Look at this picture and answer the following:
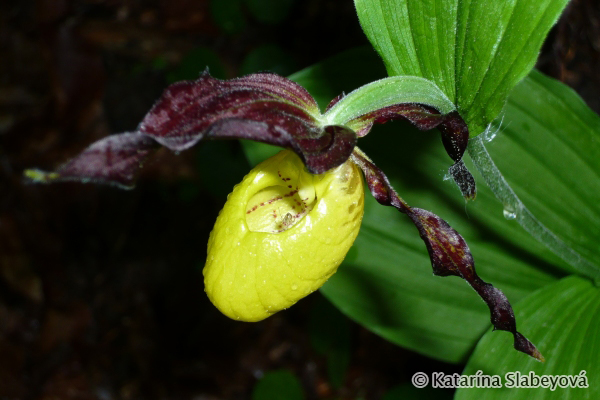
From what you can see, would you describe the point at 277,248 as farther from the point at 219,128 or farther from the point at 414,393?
the point at 414,393

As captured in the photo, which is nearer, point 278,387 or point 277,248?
point 277,248

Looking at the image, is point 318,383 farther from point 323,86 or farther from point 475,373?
point 323,86

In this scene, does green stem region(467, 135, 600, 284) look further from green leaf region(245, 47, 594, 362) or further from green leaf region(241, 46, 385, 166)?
green leaf region(241, 46, 385, 166)

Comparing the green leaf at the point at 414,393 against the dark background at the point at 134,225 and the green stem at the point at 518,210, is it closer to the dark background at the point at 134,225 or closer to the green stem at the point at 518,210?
the dark background at the point at 134,225

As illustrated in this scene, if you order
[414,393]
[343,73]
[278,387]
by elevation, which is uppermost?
[343,73]

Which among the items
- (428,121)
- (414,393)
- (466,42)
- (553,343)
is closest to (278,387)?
(414,393)

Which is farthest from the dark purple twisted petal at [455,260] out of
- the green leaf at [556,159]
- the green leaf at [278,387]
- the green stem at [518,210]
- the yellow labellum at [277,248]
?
the green leaf at [278,387]

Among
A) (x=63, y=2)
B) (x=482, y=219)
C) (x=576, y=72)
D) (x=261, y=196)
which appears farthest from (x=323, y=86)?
(x=63, y=2)
